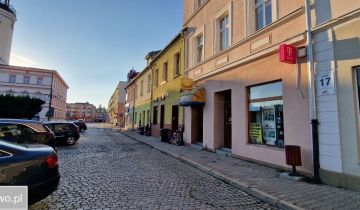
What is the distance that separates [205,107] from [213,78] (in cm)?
160

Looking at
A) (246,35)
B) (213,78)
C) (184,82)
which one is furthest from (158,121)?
(246,35)

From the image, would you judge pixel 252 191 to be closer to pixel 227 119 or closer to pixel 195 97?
pixel 227 119

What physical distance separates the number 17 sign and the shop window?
1.66 meters

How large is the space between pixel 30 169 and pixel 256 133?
7.30 metres

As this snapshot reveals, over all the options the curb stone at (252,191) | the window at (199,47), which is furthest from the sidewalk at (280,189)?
the window at (199,47)

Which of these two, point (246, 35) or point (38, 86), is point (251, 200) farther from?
point (38, 86)

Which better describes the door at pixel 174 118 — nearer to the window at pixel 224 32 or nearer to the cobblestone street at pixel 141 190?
the window at pixel 224 32

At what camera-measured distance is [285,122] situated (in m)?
7.52

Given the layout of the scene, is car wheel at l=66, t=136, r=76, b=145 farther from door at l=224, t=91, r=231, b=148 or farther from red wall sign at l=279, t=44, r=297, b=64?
red wall sign at l=279, t=44, r=297, b=64

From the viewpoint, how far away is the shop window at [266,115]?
26.4ft

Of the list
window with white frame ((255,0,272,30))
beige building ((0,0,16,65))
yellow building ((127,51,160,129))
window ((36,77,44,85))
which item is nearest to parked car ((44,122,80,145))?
yellow building ((127,51,160,129))

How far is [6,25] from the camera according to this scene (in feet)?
127

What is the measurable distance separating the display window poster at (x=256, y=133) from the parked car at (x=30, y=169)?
6790 millimetres

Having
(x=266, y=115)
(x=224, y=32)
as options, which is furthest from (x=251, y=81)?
(x=224, y=32)
